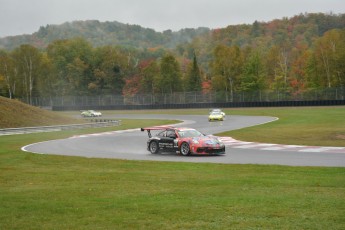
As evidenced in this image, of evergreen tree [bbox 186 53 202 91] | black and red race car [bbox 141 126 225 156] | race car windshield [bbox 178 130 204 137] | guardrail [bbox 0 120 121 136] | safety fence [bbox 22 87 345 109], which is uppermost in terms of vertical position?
evergreen tree [bbox 186 53 202 91]

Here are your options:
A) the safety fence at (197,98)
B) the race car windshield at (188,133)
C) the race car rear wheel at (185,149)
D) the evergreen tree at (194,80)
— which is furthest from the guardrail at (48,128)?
the evergreen tree at (194,80)

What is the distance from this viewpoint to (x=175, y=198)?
10.1 meters

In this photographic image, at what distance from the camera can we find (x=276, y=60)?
406ft

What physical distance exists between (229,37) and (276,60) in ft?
169

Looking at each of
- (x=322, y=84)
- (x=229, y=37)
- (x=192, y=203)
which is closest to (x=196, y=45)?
(x=229, y=37)

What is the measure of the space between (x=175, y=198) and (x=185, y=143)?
13.0 meters

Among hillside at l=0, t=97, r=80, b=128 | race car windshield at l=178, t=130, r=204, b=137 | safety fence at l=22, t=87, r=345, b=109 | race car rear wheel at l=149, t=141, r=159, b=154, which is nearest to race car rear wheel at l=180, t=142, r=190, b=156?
race car windshield at l=178, t=130, r=204, b=137

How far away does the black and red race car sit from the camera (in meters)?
22.5

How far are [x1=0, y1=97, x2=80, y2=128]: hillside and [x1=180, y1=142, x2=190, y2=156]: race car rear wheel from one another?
2893 centimetres

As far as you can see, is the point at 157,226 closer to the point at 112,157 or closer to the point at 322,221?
the point at 322,221

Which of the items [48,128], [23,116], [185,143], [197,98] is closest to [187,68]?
[197,98]

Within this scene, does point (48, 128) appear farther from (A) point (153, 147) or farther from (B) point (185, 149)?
(B) point (185, 149)

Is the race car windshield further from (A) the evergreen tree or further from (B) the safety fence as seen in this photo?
(A) the evergreen tree

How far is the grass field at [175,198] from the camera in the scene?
788 centimetres
